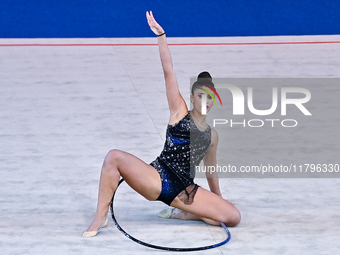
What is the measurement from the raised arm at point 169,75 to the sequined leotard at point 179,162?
0.05 m

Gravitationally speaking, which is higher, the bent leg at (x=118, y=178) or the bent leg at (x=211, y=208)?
the bent leg at (x=118, y=178)

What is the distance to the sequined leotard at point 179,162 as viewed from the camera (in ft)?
10.4

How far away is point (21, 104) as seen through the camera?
574 centimetres

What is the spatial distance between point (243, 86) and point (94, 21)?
313 cm

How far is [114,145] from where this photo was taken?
184 inches

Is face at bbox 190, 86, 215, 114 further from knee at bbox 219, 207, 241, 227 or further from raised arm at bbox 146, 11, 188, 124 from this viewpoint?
knee at bbox 219, 207, 241, 227

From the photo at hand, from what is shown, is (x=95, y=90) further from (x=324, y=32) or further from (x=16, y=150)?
(x=324, y=32)

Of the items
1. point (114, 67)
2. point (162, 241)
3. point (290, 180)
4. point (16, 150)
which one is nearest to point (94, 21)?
point (114, 67)

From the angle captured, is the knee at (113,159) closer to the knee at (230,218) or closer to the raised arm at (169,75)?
the raised arm at (169,75)

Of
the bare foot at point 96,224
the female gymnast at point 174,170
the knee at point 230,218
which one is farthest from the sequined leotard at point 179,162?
the bare foot at point 96,224

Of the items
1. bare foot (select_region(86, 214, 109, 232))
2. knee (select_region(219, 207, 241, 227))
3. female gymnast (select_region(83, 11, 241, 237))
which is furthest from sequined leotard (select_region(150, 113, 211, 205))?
bare foot (select_region(86, 214, 109, 232))

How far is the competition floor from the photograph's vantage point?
10.3ft

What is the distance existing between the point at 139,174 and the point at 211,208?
0.43m

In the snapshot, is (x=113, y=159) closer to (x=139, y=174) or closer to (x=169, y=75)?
(x=139, y=174)
